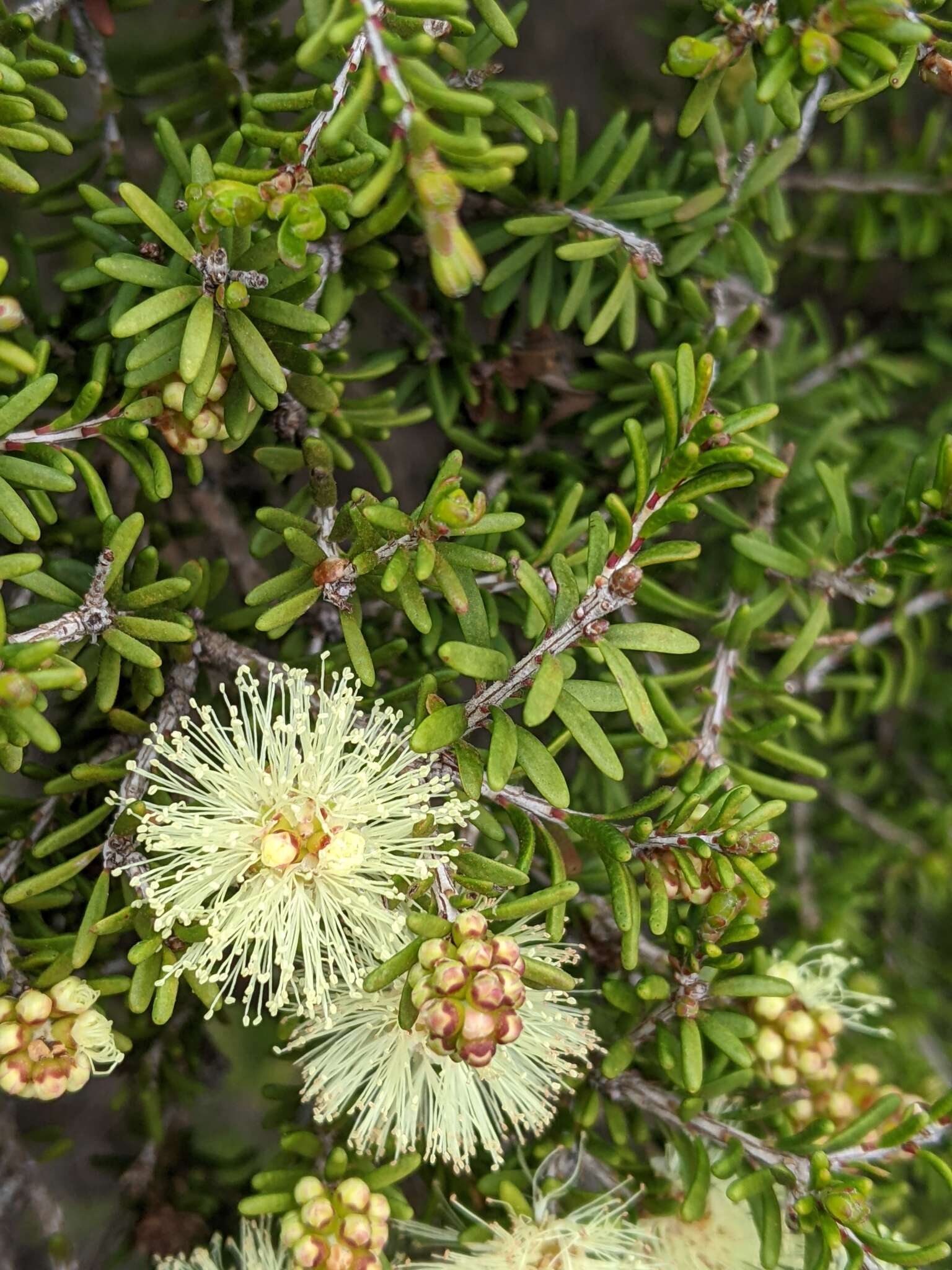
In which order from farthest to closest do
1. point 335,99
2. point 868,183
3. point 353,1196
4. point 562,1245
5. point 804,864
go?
point 804,864
point 868,183
point 562,1245
point 353,1196
point 335,99

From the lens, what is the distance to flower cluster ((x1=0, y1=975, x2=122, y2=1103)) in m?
0.93

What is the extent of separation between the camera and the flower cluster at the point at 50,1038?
0.93 metres

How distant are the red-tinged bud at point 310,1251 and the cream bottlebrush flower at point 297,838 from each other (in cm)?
23

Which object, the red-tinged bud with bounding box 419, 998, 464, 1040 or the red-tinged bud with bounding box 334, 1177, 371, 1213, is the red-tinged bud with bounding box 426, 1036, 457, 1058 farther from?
the red-tinged bud with bounding box 334, 1177, 371, 1213

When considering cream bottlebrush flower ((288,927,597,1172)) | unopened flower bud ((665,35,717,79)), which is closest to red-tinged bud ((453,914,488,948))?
cream bottlebrush flower ((288,927,597,1172))

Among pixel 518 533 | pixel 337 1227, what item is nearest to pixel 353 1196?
pixel 337 1227

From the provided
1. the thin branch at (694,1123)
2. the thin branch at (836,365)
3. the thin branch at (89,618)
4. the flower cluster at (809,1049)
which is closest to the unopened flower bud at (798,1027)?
the flower cluster at (809,1049)

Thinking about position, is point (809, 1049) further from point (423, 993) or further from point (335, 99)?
point (335, 99)

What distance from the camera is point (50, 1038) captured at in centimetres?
95

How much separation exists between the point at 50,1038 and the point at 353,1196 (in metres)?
0.33

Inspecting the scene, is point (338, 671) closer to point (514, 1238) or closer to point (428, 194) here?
point (428, 194)

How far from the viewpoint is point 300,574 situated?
100 centimetres

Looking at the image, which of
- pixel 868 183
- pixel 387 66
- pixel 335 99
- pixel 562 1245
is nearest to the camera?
pixel 387 66

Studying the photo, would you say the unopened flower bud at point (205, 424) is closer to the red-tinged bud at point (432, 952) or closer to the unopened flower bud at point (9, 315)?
the unopened flower bud at point (9, 315)
